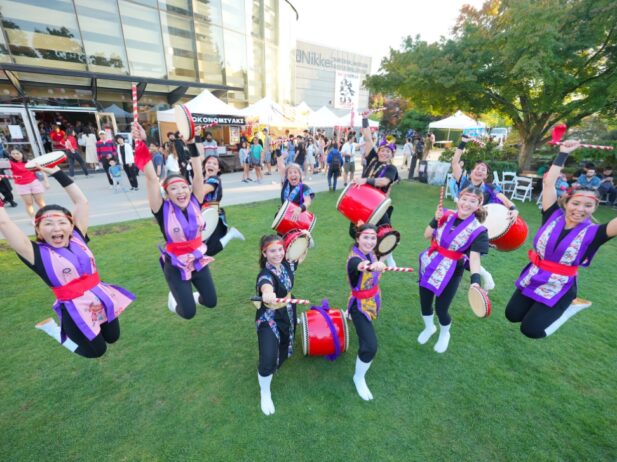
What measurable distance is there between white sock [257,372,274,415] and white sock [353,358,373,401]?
0.82 meters

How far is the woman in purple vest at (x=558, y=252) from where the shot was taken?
274 centimetres

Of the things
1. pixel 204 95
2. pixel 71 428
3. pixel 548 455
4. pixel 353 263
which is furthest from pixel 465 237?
pixel 204 95

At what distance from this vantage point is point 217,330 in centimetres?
377

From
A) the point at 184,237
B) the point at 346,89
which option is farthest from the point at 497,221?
the point at 346,89

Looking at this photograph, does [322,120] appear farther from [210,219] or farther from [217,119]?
[210,219]

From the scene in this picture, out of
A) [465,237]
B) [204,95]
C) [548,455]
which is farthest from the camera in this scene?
[204,95]

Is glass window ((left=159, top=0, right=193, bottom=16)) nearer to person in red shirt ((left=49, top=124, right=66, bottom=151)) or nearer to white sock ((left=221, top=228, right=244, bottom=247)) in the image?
person in red shirt ((left=49, top=124, right=66, bottom=151))

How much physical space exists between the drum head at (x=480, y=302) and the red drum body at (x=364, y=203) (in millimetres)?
1615

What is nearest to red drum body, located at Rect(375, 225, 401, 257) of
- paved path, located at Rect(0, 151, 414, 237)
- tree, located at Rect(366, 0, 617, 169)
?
paved path, located at Rect(0, 151, 414, 237)

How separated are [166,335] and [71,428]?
47.4 inches

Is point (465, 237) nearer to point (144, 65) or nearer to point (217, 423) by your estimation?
point (217, 423)

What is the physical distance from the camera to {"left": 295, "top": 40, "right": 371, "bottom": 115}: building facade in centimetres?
3347

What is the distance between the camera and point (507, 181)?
1125 centimetres

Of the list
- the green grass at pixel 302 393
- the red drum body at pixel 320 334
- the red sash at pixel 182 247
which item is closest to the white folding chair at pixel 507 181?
the green grass at pixel 302 393
